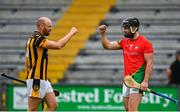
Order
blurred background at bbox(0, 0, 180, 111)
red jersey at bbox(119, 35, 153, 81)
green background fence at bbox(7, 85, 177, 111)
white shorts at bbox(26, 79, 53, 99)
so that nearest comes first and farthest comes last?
white shorts at bbox(26, 79, 53, 99) < red jersey at bbox(119, 35, 153, 81) < green background fence at bbox(7, 85, 177, 111) < blurred background at bbox(0, 0, 180, 111)

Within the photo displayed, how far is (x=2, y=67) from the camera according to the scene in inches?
805

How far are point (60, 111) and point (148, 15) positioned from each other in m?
5.28

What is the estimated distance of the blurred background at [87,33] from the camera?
64.5 feet

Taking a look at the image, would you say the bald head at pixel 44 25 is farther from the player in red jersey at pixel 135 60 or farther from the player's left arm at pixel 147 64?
the player's left arm at pixel 147 64

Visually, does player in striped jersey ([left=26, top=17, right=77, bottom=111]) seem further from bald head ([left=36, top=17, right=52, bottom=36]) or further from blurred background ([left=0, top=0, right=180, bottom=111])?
blurred background ([left=0, top=0, right=180, bottom=111])

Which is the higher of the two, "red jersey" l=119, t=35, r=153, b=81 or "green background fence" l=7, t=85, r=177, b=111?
"red jersey" l=119, t=35, r=153, b=81

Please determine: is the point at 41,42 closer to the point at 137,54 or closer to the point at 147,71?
the point at 137,54

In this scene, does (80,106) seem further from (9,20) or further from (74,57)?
(9,20)

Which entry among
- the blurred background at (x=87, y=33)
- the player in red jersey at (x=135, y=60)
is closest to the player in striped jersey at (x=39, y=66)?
the player in red jersey at (x=135, y=60)

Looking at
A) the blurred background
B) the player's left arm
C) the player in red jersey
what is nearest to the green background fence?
the blurred background

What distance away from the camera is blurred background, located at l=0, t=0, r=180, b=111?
19.7 m

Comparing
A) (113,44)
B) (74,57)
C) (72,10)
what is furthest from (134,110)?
(72,10)

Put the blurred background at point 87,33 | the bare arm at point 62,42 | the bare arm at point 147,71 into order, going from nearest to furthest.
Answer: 1. the bare arm at point 62,42
2. the bare arm at point 147,71
3. the blurred background at point 87,33

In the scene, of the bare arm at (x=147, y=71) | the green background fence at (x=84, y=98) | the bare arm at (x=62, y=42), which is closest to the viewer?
the bare arm at (x=62, y=42)
